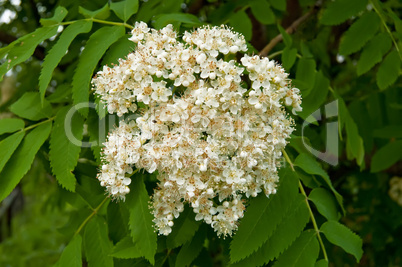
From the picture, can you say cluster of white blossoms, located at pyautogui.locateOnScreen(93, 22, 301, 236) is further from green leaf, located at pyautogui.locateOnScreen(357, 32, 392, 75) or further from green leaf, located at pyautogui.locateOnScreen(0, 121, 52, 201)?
green leaf, located at pyautogui.locateOnScreen(357, 32, 392, 75)

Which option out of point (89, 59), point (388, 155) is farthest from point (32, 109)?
point (388, 155)

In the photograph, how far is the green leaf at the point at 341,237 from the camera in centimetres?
198

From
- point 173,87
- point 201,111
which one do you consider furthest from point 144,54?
point 201,111

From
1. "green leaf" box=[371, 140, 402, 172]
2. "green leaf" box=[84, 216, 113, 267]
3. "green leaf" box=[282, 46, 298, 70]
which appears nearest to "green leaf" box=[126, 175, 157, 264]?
"green leaf" box=[84, 216, 113, 267]

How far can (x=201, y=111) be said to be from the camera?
174 centimetres

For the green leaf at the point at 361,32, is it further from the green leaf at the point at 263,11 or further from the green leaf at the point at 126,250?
the green leaf at the point at 126,250

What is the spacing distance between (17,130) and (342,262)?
2894mm

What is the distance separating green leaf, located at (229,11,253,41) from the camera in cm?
268

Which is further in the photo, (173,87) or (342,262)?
(342,262)

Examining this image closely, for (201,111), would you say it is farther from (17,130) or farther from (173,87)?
(17,130)

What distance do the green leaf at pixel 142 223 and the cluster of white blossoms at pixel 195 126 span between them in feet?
0.17

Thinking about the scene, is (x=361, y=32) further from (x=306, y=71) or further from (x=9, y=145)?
(x=9, y=145)

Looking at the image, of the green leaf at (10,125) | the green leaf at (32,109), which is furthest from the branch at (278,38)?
the green leaf at (10,125)

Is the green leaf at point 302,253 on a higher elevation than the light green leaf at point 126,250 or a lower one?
lower
